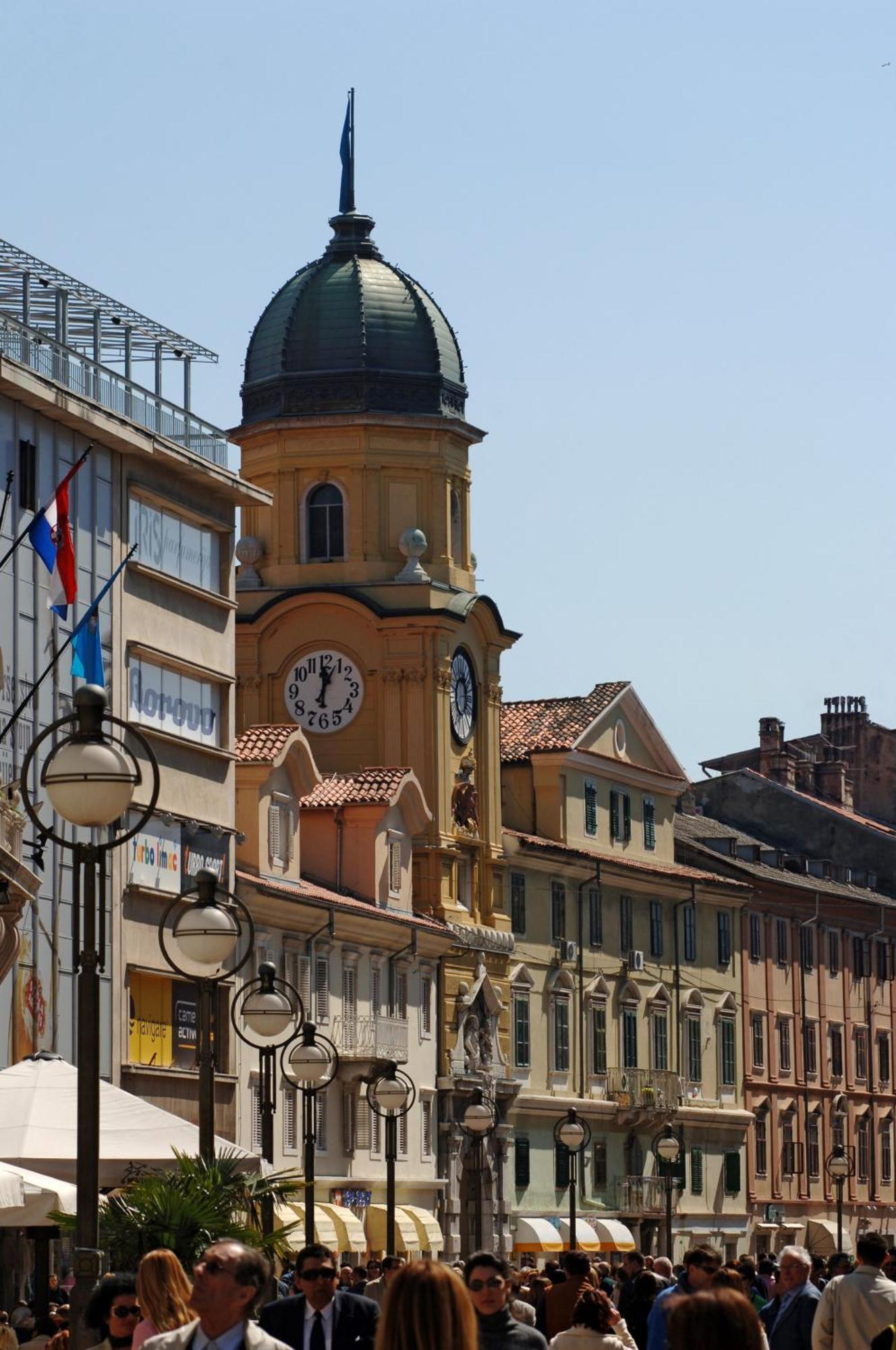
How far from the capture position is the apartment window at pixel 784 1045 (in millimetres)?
91562

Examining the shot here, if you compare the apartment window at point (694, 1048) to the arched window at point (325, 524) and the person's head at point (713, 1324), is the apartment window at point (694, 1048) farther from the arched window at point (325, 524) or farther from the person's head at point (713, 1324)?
the person's head at point (713, 1324)

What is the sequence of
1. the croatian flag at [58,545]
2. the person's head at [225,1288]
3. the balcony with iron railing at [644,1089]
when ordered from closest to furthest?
the person's head at [225,1288] < the croatian flag at [58,545] < the balcony with iron railing at [644,1089]

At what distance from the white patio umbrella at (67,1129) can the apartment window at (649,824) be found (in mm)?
62182

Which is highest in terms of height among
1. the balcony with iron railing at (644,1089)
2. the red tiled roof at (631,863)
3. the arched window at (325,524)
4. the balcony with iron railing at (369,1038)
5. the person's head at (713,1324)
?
the arched window at (325,524)

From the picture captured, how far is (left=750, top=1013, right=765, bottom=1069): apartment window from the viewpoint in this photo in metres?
90.1

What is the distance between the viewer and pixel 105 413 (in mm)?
53906

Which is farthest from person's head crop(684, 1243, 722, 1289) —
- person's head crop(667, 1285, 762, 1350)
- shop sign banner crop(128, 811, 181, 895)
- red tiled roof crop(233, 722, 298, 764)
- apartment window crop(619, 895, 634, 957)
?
apartment window crop(619, 895, 634, 957)

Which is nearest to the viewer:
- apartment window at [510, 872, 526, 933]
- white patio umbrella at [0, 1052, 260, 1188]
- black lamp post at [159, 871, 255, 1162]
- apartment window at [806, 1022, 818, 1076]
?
black lamp post at [159, 871, 255, 1162]

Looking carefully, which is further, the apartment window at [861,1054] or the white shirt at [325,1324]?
the apartment window at [861,1054]

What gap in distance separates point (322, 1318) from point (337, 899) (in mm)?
50962

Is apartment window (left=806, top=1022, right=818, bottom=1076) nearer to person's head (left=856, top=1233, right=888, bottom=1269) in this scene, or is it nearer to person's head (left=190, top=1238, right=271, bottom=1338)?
person's head (left=856, top=1233, right=888, bottom=1269)

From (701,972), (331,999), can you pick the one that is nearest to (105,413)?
(331,999)

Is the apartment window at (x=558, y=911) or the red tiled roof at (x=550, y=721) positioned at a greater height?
the red tiled roof at (x=550, y=721)

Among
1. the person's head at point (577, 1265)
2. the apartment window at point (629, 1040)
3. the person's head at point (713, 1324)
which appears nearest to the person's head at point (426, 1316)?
the person's head at point (713, 1324)
